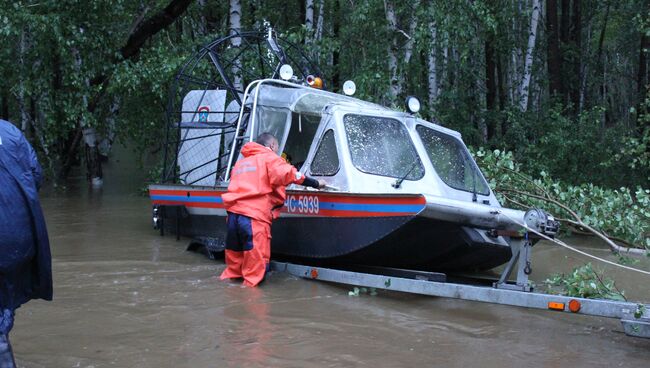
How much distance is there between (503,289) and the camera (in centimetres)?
665

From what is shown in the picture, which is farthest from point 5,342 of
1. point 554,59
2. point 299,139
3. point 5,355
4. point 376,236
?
point 554,59

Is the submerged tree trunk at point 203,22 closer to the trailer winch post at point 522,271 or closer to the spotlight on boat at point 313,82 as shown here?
the spotlight on boat at point 313,82

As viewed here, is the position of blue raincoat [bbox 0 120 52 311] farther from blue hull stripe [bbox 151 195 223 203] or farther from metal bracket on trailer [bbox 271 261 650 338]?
blue hull stripe [bbox 151 195 223 203]

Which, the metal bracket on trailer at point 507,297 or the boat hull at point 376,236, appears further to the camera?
the boat hull at point 376,236

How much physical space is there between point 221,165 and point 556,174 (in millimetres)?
7923

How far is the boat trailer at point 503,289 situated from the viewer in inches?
224

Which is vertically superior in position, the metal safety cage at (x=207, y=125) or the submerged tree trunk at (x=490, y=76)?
the submerged tree trunk at (x=490, y=76)

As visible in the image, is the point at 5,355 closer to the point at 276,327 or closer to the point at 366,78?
the point at 276,327

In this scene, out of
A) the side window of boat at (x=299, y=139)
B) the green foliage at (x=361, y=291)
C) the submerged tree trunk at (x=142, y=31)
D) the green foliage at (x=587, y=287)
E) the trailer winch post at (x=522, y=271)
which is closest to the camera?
the green foliage at (x=587, y=287)

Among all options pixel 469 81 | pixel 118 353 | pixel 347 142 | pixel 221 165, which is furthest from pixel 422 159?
pixel 469 81

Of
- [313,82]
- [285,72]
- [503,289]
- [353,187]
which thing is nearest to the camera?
[503,289]

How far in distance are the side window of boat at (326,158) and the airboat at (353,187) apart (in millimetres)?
13

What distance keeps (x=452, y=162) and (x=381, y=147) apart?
0.89 m

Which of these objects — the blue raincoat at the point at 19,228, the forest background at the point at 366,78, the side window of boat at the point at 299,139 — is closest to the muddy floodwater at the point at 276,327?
the blue raincoat at the point at 19,228
